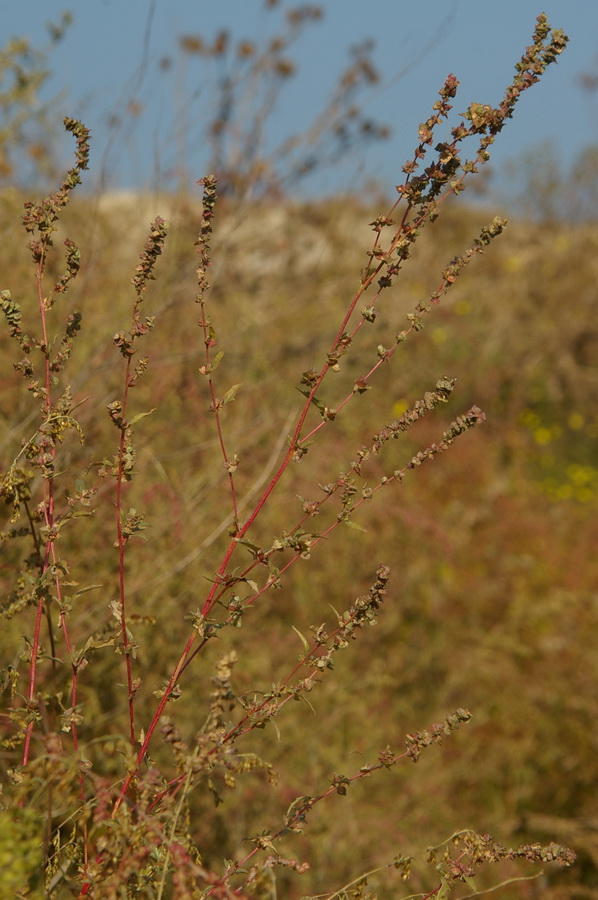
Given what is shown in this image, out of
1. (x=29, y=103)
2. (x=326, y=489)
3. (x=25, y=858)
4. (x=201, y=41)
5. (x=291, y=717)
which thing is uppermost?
(x=201, y=41)

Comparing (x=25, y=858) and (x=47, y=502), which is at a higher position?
(x=47, y=502)

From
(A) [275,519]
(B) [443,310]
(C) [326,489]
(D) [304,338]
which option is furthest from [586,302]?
(C) [326,489]

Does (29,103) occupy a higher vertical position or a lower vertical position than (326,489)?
higher

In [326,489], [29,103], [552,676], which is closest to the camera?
[326,489]

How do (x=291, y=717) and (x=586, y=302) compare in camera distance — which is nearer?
(x=291, y=717)

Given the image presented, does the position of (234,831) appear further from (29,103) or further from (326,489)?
(29,103)

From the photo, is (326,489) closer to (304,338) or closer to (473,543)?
(304,338)

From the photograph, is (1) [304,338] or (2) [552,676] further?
(1) [304,338]

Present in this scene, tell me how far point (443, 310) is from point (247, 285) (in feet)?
7.60

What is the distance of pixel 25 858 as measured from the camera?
1016 mm

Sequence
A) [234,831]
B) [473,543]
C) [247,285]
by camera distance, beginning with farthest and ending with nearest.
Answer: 1. [247,285]
2. [473,543]
3. [234,831]

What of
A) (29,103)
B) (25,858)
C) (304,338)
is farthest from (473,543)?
(25,858)

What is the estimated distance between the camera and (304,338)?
16.9 ft

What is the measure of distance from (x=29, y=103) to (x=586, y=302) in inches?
276
